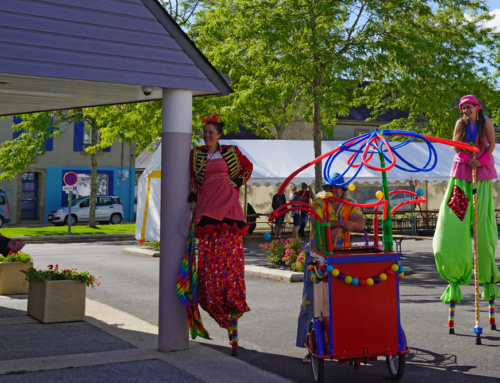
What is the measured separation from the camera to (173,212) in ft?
19.4

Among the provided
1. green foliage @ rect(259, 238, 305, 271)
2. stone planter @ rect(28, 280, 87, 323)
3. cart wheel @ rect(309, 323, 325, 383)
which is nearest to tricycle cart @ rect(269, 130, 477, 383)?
cart wheel @ rect(309, 323, 325, 383)

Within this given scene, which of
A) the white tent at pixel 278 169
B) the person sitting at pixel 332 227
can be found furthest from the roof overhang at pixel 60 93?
the white tent at pixel 278 169

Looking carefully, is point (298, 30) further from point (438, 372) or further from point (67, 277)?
point (438, 372)

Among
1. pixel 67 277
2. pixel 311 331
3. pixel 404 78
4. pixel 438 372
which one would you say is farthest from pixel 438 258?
pixel 404 78

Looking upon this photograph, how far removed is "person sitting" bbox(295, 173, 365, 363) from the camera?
5570mm

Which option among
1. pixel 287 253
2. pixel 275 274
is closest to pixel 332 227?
pixel 275 274

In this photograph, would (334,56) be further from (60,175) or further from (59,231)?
(60,175)

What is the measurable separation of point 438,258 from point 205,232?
2694 millimetres

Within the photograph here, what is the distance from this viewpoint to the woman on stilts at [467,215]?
676cm

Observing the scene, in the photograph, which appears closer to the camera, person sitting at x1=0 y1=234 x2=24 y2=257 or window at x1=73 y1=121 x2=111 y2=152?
person sitting at x1=0 y1=234 x2=24 y2=257

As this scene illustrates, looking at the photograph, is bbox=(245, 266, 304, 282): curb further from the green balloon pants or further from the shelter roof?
the shelter roof

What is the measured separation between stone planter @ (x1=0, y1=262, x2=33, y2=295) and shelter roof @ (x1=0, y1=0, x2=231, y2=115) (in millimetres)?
3606

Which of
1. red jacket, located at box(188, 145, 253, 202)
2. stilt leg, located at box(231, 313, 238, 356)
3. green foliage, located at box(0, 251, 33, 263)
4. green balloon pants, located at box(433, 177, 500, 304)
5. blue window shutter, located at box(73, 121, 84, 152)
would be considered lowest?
stilt leg, located at box(231, 313, 238, 356)

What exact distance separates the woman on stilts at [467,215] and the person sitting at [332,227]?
1497 mm
